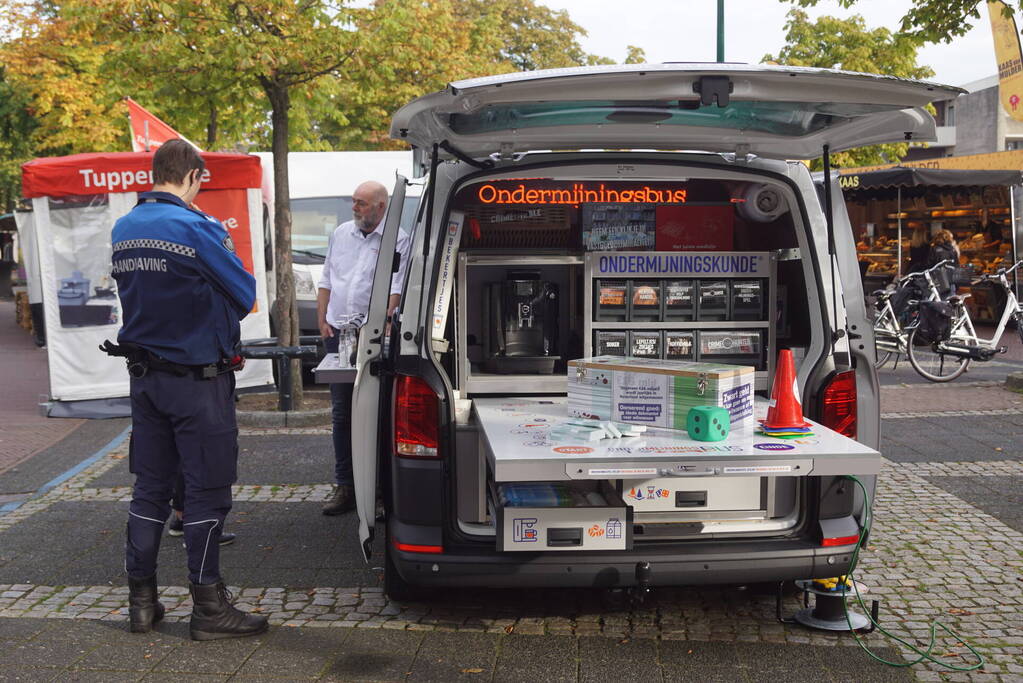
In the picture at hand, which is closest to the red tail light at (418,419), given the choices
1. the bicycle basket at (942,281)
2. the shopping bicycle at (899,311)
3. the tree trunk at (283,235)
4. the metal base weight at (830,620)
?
the metal base weight at (830,620)

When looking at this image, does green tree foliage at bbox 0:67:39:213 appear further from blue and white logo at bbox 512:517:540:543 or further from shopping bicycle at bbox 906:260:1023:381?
blue and white logo at bbox 512:517:540:543

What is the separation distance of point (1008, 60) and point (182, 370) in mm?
11908

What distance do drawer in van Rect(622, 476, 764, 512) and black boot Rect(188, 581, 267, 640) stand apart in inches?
65.0

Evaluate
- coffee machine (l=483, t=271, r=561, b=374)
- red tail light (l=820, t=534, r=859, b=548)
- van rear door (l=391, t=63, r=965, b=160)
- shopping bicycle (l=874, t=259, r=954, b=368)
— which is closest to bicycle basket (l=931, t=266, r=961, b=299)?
shopping bicycle (l=874, t=259, r=954, b=368)

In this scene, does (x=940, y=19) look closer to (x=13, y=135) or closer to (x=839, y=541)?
(x=839, y=541)

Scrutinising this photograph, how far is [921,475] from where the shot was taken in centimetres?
739

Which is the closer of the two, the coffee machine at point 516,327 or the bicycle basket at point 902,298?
the coffee machine at point 516,327

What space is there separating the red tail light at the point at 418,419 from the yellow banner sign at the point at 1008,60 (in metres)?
10.9

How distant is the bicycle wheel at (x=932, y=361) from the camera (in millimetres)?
12383

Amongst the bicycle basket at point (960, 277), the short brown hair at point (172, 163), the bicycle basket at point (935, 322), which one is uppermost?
the short brown hair at point (172, 163)

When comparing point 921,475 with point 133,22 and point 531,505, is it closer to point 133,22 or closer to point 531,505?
point 531,505

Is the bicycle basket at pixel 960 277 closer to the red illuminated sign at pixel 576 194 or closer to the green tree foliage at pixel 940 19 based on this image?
the green tree foliage at pixel 940 19

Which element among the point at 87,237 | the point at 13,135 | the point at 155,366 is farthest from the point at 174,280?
the point at 13,135

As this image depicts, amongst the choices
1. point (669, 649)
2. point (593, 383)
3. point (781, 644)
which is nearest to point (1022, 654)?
point (781, 644)
